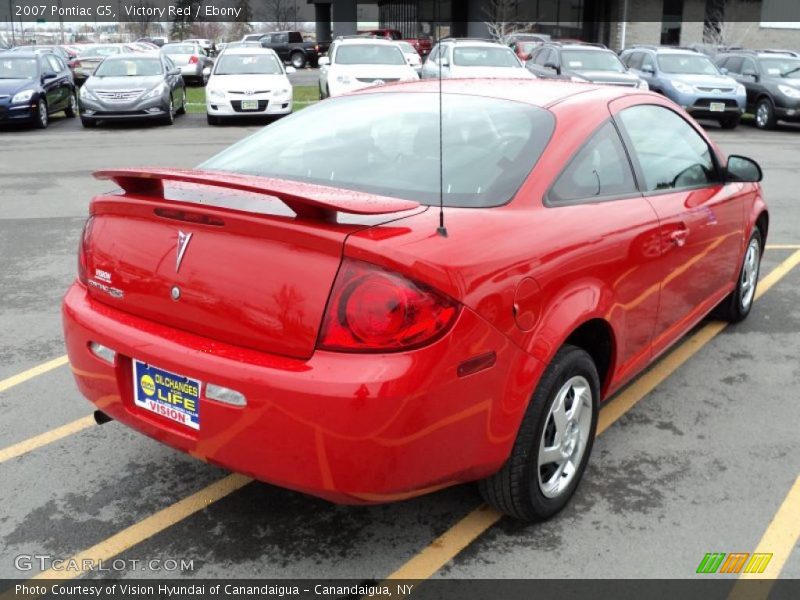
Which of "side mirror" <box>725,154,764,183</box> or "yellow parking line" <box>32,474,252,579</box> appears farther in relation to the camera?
"side mirror" <box>725,154,764,183</box>

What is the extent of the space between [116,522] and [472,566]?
1337 millimetres

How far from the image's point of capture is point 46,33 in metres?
107

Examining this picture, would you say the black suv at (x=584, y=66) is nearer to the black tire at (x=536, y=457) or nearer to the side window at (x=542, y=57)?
the side window at (x=542, y=57)

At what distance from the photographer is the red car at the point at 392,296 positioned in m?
2.37

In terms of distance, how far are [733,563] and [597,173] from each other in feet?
5.14

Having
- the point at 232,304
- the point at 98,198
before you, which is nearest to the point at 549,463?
the point at 232,304

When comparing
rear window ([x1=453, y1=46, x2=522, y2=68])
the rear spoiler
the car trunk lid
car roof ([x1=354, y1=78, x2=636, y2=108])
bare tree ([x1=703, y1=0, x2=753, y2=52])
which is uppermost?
bare tree ([x1=703, y1=0, x2=753, y2=52])

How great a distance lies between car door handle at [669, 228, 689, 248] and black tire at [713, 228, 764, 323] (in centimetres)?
141

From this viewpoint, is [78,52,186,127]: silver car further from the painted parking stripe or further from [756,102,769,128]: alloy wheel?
the painted parking stripe

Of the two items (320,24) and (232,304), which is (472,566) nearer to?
(232,304)

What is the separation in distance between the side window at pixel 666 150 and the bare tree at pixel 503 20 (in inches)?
1266

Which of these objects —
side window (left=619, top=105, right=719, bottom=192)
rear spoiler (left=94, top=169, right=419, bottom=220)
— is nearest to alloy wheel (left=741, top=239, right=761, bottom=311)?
side window (left=619, top=105, right=719, bottom=192)

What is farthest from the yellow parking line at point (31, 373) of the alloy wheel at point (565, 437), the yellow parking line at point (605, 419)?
the alloy wheel at point (565, 437)

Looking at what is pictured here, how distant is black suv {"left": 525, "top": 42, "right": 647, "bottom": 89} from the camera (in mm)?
17328
